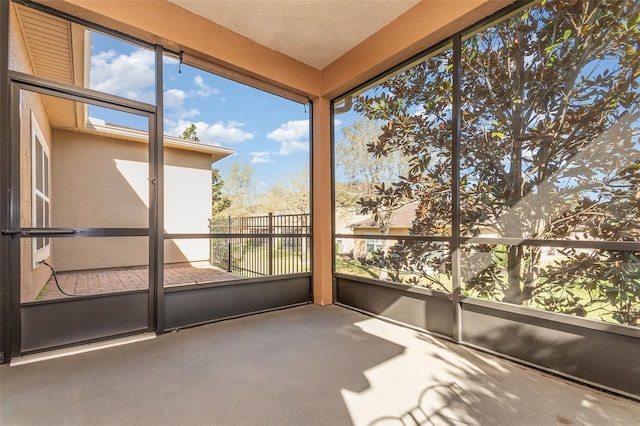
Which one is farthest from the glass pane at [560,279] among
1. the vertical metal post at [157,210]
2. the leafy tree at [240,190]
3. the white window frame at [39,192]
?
the white window frame at [39,192]

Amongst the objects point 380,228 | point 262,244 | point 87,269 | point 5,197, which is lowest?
point 87,269

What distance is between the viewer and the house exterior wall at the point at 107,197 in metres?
2.41

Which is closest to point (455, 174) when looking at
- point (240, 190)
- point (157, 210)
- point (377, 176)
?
point (377, 176)

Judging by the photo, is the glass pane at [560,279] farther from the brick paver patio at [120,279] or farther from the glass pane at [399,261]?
the brick paver patio at [120,279]

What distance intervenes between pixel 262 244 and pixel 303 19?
2.41 metres

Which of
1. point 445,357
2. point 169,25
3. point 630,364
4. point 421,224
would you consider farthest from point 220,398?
point 169,25

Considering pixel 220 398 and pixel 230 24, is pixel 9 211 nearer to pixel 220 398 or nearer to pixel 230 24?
pixel 220 398

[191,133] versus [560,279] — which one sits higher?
[191,133]

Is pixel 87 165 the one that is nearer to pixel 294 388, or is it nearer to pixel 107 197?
pixel 107 197

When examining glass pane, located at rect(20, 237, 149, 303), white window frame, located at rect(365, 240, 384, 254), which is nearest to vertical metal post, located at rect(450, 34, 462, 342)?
white window frame, located at rect(365, 240, 384, 254)

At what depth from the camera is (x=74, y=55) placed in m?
2.46

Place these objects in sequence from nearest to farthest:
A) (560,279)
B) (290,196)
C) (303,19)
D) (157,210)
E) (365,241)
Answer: (560,279), (157,210), (303,19), (365,241), (290,196)

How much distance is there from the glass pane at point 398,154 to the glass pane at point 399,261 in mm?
134

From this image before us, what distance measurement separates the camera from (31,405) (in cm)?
164
